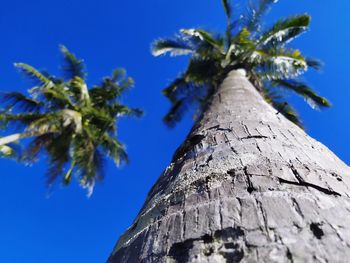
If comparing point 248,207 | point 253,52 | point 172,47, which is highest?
point 172,47

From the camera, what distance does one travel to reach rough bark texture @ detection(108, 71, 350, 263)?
1.12 meters

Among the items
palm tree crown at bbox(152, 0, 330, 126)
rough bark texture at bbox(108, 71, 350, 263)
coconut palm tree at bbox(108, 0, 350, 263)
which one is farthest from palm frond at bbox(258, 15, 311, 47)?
rough bark texture at bbox(108, 71, 350, 263)

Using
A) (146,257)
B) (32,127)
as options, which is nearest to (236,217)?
(146,257)

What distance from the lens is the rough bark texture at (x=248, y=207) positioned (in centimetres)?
112

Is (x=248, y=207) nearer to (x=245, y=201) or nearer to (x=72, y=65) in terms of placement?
(x=245, y=201)

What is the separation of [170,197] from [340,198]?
2.19 ft

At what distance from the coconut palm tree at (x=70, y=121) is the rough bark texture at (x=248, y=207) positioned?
9851 millimetres

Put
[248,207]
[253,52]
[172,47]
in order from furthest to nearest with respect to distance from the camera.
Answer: [172,47] → [253,52] → [248,207]

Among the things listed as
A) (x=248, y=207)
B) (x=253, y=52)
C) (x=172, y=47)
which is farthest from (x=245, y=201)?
(x=172, y=47)

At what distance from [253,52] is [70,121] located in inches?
236

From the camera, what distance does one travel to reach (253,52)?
790 cm

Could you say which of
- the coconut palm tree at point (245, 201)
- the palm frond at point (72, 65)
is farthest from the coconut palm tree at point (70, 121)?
the coconut palm tree at point (245, 201)

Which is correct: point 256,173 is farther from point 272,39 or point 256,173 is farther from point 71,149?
point 71,149

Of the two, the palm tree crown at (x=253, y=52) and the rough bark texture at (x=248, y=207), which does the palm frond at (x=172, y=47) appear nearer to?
the palm tree crown at (x=253, y=52)
